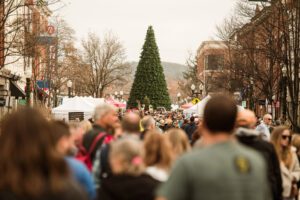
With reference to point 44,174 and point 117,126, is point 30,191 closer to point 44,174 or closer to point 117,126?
point 44,174

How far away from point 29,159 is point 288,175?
635cm

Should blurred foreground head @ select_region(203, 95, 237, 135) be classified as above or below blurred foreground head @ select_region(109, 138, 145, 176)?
above

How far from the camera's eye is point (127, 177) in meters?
6.04

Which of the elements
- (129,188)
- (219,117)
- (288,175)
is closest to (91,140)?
(288,175)

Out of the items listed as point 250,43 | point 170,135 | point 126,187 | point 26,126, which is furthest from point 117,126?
point 250,43

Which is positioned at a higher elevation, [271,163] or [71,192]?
[71,192]

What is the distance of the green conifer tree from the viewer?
107 meters

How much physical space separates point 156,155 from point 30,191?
10.6 ft

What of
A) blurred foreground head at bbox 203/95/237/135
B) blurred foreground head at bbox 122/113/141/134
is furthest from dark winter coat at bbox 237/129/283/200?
blurred foreground head at bbox 203/95/237/135

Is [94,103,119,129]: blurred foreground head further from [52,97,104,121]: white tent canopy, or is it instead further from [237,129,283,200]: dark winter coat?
[52,97,104,121]: white tent canopy

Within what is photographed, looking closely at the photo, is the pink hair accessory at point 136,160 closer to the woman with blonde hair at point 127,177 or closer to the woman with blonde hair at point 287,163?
the woman with blonde hair at point 127,177

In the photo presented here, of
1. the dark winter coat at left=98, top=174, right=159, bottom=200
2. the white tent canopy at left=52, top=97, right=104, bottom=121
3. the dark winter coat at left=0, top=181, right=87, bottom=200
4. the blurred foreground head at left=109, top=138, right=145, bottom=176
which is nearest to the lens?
the dark winter coat at left=0, top=181, right=87, bottom=200

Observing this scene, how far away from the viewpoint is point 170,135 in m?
8.26

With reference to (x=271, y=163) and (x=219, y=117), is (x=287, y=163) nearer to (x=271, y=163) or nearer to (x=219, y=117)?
(x=271, y=163)
